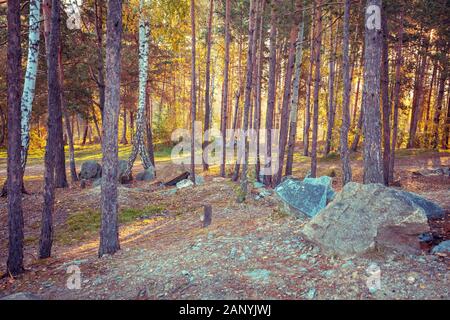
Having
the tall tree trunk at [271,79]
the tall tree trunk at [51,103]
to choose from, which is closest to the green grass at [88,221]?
the tall tree trunk at [51,103]

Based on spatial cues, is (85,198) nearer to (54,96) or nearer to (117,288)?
(54,96)

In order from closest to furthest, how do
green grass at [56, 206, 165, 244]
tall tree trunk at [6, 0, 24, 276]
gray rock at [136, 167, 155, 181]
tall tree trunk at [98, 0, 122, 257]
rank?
tall tree trunk at [6, 0, 24, 276] → tall tree trunk at [98, 0, 122, 257] → green grass at [56, 206, 165, 244] → gray rock at [136, 167, 155, 181]

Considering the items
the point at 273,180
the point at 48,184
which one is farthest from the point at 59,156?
the point at 273,180

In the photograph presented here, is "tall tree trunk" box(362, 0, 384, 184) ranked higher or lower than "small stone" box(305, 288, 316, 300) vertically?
higher

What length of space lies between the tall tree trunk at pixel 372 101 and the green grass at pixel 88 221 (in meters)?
7.92

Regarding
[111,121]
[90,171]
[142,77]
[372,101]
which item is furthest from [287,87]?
[90,171]

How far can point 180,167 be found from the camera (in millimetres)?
18781

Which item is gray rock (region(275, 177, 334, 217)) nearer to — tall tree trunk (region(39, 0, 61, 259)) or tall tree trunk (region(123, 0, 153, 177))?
tall tree trunk (region(39, 0, 61, 259))

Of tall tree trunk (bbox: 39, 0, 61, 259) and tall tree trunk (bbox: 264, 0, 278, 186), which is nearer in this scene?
tall tree trunk (bbox: 39, 0, 61, 259)

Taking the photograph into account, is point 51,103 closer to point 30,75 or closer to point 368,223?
point 30,75

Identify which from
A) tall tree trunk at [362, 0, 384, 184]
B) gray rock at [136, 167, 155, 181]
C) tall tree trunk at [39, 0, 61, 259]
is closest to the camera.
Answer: tall tree trunk at [39, 0, 61, 259]

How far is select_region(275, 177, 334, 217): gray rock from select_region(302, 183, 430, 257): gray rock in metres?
1.65

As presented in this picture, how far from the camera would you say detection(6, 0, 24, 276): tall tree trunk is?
639 centimetres

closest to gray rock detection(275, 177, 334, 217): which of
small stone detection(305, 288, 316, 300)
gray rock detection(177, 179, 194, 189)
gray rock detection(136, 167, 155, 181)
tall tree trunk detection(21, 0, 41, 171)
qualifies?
small stone detection(305, 288, 316, 300)
